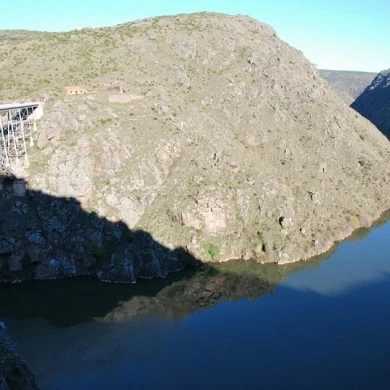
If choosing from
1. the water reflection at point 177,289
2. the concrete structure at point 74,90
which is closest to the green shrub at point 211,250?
the water reflection at point 177,289

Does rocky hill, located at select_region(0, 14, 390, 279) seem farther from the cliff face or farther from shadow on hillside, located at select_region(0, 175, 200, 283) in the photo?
the cliff face

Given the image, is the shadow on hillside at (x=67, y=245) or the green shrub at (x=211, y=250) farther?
the green shrub at (x=211, y=250)

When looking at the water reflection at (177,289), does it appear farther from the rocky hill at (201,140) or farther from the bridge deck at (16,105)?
the bridge deck at (16,105)

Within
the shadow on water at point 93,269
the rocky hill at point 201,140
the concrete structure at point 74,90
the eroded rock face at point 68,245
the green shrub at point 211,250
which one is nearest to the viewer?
the shadow on water at point 93,269

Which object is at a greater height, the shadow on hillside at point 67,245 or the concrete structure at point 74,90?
the concrete structure at point 74,90

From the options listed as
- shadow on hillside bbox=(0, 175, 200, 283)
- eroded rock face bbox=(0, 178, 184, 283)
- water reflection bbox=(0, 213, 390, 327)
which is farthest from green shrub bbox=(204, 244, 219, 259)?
eroded rock face bbox=(0, 178, 184, 283)

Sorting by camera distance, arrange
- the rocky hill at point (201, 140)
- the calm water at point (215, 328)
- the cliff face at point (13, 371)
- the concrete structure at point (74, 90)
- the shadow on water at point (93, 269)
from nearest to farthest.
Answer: the cliff face at point (13, 371)
the calm water at point (215, 328)
the shadow on water at point (93, 269)
the rocky hill at point (201, 140)
the concrete structure at point (74, 90)

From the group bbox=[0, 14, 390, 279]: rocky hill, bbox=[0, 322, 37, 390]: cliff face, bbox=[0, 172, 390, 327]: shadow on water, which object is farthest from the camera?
bbox=[0, 14, 390, 279]: rocky hill
